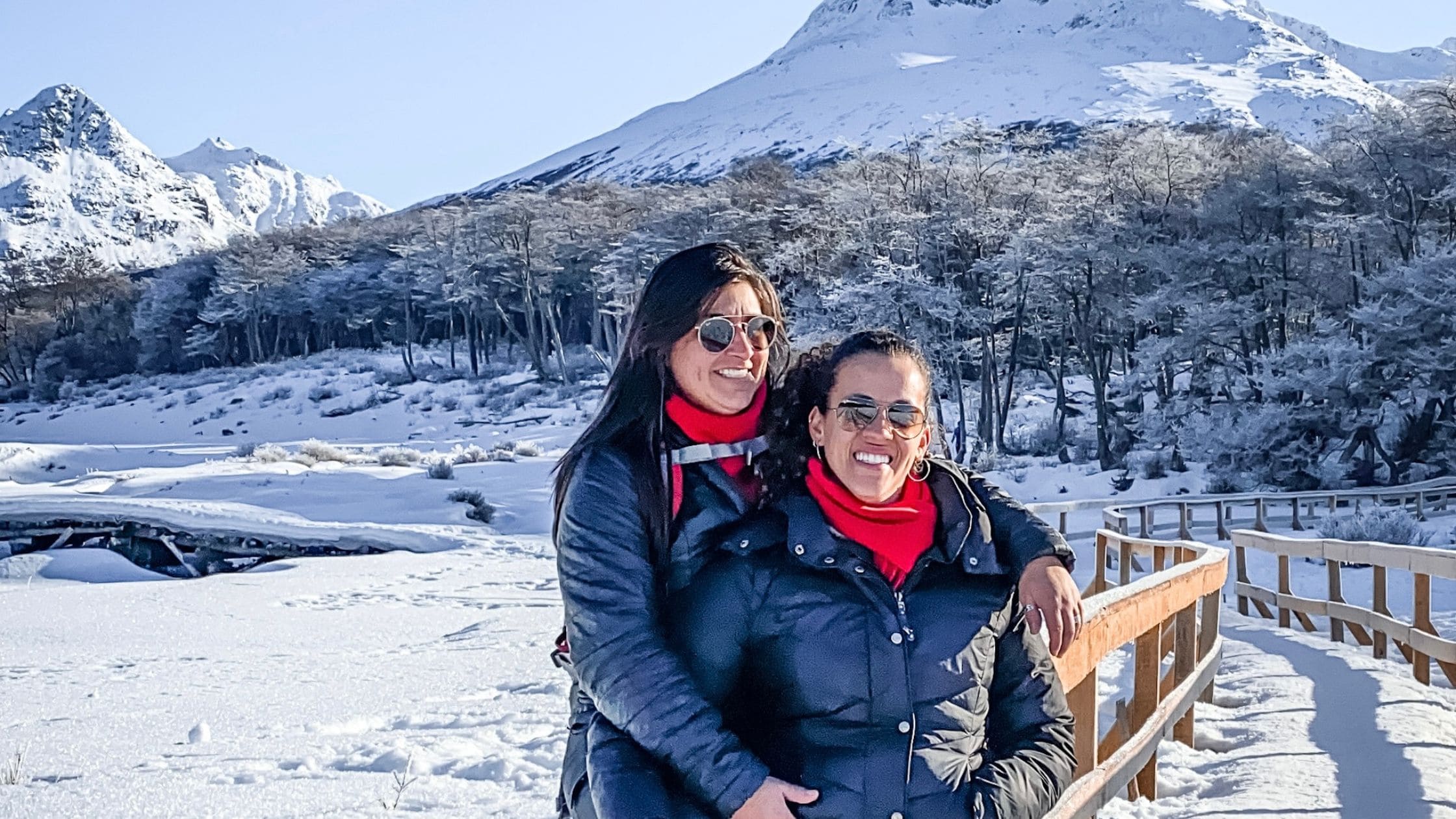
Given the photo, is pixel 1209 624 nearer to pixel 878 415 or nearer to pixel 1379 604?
pixel 1379 604

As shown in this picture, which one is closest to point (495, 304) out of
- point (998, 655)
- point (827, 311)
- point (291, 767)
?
point (827, 311)

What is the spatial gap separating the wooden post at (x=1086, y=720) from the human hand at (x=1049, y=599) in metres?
1.06

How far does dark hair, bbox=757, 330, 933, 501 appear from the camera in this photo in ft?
6.85

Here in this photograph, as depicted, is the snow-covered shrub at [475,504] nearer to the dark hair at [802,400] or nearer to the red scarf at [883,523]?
the dark hair at [802,400]

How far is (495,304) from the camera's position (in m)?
47.8

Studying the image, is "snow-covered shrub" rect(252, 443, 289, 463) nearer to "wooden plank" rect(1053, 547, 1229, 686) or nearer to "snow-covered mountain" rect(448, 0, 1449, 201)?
"wooden plank" rect(1053, 547, 1229, 686)

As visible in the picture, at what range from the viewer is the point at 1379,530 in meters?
13.7

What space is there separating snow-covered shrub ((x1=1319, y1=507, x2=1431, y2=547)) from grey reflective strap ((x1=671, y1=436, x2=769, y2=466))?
13.0 m

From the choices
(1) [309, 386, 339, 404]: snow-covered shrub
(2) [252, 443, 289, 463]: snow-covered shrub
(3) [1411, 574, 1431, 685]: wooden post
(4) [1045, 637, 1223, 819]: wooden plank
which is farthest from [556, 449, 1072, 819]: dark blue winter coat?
(1) [309, 386, 339, 404]: snow-covered shrub

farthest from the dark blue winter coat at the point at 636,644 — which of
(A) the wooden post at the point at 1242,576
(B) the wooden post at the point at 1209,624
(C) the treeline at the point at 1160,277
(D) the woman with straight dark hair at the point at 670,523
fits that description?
(C) the treeline at the point at 1160,277

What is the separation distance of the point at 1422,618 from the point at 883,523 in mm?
4927

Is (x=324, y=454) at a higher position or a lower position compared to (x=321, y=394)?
lower

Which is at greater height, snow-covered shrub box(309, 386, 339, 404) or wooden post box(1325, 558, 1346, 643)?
wooden post box(1325, 558, 1346, 643)

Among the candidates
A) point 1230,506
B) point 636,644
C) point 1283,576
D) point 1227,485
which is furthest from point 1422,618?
point 1227,485
